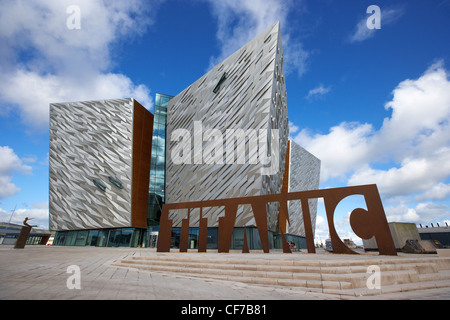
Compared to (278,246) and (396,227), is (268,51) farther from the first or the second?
(278,246)

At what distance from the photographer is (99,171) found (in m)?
30.4

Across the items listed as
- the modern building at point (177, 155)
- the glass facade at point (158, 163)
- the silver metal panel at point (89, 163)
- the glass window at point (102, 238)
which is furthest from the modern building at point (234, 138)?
the glass window at point (102, 238)

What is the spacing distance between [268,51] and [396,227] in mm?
20068

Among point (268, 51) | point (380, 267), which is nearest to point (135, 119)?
point (268, 51)

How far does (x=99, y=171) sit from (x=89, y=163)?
92.2 inches

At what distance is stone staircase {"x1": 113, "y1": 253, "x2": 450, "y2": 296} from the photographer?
17.5 ft

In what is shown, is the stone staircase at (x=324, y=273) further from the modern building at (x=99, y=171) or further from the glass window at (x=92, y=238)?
the glass window at (x=92, y=238)

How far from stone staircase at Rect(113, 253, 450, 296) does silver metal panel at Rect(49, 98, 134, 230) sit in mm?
23067

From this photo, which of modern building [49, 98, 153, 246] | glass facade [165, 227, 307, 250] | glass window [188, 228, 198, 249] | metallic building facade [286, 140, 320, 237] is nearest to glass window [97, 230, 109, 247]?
modern building [49, 98, 153, 246]

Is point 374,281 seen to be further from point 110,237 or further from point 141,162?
point 110,237

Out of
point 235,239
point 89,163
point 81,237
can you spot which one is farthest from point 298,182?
point 81,237

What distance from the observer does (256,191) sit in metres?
20.0

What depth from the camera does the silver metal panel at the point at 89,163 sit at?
29.3 meters

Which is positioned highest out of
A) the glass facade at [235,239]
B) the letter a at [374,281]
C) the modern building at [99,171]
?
the modern building at [99,171]
